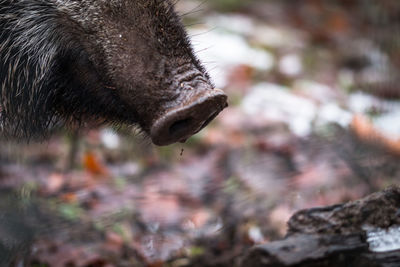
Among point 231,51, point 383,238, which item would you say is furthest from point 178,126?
point 231,51

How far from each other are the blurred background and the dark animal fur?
326 millimetres

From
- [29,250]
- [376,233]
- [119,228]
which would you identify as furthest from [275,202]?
[29,250]

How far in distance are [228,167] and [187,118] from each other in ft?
5.99

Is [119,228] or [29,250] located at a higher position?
[29,250]

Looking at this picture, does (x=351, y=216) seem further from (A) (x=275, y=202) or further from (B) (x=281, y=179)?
(B) (x=281, y=179)

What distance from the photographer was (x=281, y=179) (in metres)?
3.29

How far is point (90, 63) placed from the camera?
2.28 m

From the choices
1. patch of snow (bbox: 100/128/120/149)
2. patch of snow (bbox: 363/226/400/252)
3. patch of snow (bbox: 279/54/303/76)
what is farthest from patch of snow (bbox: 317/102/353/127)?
patch of snow (bbox: 363/226/400/252)

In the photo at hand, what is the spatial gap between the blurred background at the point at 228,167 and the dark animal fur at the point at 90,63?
326 millimetres

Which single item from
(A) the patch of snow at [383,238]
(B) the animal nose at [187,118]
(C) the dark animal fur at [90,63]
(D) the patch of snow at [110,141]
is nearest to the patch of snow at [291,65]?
(D) the patch of snow at [110,141]

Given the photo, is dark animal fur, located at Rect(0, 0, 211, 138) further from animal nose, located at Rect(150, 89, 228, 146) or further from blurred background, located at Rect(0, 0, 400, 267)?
blurred background, located at Rect(0, 0, 400, 267)

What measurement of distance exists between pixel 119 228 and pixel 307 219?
1.16m

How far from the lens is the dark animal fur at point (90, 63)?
210 cm

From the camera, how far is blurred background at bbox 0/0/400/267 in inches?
104
